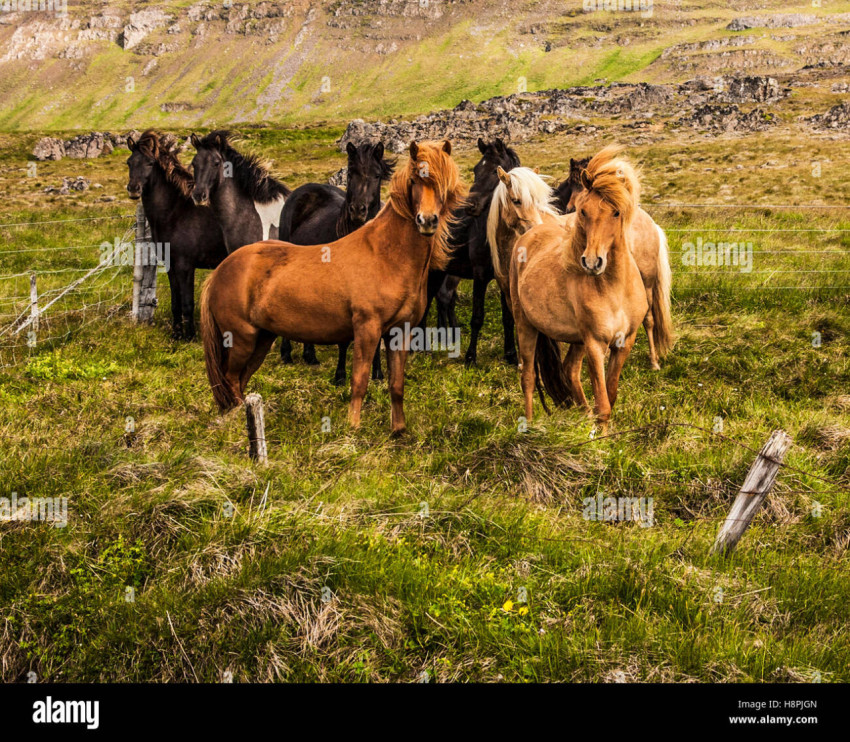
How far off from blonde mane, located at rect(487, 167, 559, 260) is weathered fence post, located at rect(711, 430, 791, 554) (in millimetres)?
5145

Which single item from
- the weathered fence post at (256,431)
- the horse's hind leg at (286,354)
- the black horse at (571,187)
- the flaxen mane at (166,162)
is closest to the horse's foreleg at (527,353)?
the weathered fence post at (256,431)

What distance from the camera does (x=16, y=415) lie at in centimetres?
655

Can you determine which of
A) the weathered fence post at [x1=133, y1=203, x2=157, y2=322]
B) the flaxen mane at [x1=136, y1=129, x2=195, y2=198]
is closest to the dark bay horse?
the flaxen mane at [x1=136, y1=129, x2=195, y2=198]

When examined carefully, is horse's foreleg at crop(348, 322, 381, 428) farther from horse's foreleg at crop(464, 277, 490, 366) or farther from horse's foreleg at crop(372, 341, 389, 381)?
horse's foreleg at crop(464, 277, 490, 366)

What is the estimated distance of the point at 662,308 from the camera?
8.84 meters

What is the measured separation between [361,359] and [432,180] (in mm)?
1697

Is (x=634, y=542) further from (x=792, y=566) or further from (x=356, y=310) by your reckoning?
(x=356, y=310)

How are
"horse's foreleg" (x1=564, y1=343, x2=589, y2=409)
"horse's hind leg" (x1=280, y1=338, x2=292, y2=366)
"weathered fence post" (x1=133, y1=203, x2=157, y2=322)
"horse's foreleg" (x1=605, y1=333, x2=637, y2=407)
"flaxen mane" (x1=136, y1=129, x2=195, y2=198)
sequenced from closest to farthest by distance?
"horse's foreleg" (x1=605, y1=333, x2=637, y2=407), "horse's foreleg" (x1=564, y1=343, x2=589, y2=409), "horse's hind leg" (x1=280, y1=338, x2=292, y2=366), "flaxen mane" (x1=136, y1=129, x2=195, y2=198), "weathered fence post" (x1=133, y1=203, x2=157, y2=322)

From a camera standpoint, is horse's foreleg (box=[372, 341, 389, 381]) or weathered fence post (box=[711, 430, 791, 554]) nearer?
weathered fence post (box=[711, 430, 791, 554])

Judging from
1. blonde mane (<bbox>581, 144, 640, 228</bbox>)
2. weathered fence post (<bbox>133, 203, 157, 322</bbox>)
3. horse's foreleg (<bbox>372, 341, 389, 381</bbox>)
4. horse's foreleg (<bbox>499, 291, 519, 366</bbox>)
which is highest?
blonde mane (<bbox>581, 144, 640, 228</bbox>)

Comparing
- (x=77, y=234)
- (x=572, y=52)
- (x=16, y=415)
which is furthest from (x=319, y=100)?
(x=16, y=415)

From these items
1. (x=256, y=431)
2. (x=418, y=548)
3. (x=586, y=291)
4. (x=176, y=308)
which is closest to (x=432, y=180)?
(x=586, y=291)

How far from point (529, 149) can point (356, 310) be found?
1919 inches

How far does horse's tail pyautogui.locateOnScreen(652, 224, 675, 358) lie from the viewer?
8797 millimetres
